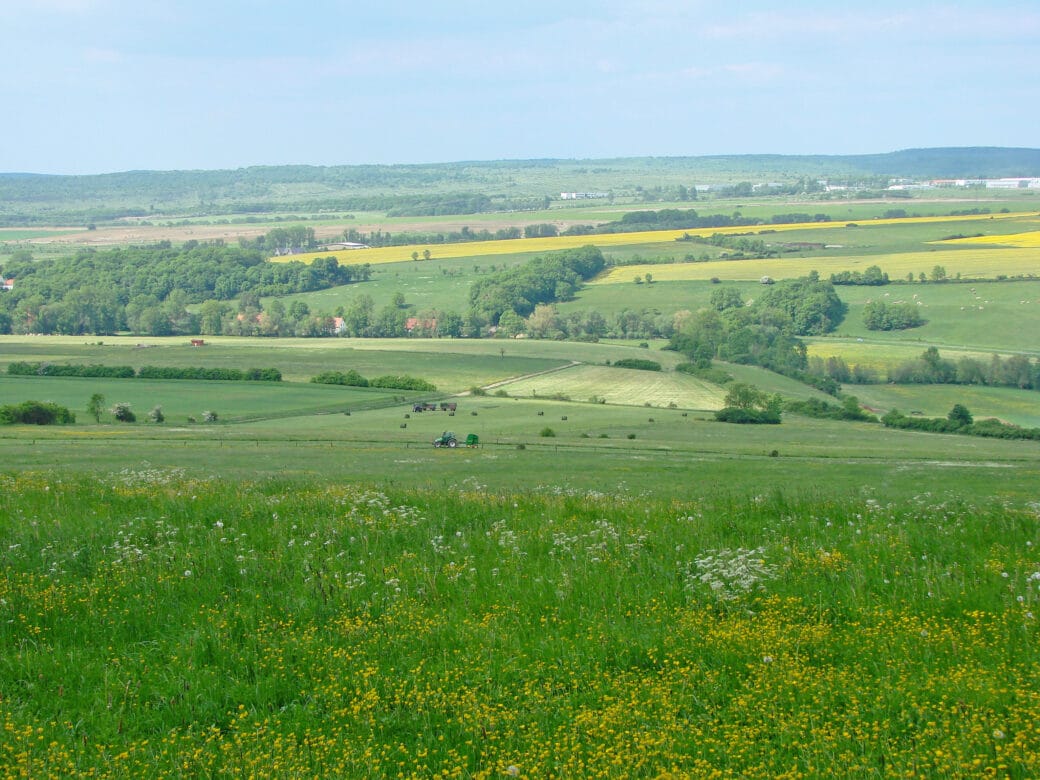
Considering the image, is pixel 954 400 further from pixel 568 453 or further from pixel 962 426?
pixel 568 453

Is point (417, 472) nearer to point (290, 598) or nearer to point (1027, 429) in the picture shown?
point (290, 598)

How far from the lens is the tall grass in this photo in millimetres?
6648

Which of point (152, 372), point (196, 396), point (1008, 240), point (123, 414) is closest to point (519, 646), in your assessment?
point (123, 414)

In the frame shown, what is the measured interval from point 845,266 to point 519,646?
16034 cm

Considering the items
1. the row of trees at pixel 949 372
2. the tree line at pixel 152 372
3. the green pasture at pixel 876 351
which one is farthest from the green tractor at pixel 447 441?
the green pasture at pixel 876 351

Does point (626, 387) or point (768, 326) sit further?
point (768, 326)

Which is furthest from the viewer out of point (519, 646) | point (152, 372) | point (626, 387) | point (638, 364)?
point (638, 364)

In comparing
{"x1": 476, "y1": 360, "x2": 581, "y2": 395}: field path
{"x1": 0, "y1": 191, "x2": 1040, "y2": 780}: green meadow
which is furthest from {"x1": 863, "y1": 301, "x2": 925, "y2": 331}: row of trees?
{"x1": 0, "y1": 191, "x2": 1040, "y2": 780}: green meadow

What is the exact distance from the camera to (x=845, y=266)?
15788 centimetres

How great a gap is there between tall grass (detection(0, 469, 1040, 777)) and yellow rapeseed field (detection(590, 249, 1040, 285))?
14479 centimetres

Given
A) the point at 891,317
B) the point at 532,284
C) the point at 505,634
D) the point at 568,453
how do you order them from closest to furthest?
the point at 505,634
the point at 568,453
the point at 891,317
the point at 532,284

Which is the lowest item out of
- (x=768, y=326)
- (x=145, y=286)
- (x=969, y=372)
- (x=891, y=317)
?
(x=969, y=372)

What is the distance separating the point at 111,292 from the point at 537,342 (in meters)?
71.8

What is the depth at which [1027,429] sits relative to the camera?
65.5 metres
